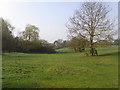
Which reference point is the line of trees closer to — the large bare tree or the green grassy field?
the large bare tree

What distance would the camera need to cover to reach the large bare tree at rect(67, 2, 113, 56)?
77.7 feet

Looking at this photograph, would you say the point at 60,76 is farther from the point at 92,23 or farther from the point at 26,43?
the point at 26,43

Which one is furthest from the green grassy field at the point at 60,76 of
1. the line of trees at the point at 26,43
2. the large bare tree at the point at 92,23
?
the line of trees at the point at 26,43

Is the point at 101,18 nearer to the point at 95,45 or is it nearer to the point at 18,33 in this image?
the point at 95,45

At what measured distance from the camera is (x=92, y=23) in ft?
79.5

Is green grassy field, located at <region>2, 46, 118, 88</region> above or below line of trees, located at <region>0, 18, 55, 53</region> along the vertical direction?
below

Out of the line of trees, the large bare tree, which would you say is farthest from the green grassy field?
the line of trees

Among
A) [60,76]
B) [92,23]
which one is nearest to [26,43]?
[92,23]

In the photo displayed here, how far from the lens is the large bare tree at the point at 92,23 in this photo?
77.7 ft

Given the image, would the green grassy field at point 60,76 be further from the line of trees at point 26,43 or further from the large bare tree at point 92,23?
the line of trees at point 26,43

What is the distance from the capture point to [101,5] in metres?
24.2

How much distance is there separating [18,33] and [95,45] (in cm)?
1715

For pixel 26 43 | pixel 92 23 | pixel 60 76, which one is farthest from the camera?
pixel 26 43

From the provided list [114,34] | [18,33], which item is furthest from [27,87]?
[18,33]
